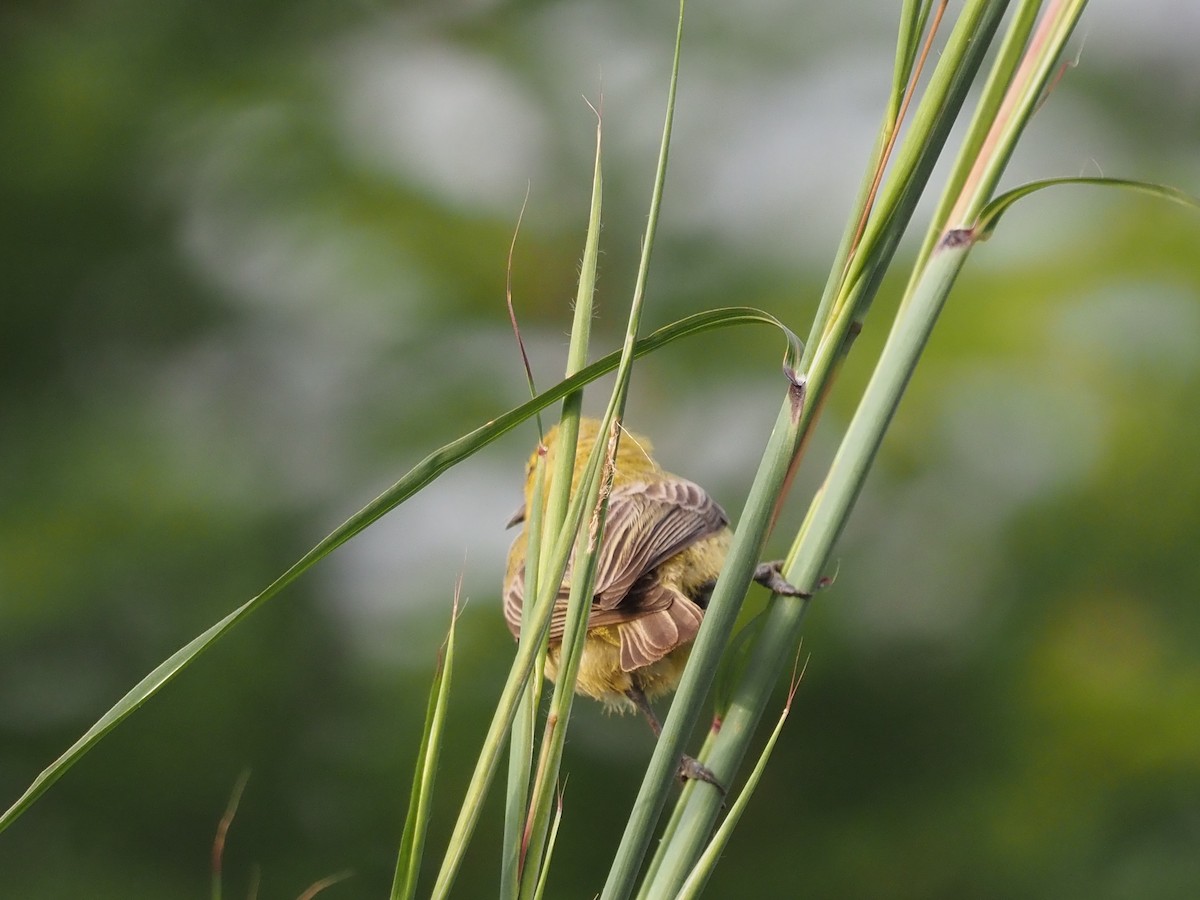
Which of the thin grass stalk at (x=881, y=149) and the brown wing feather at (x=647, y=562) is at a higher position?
the brown wing feather at (x=647, y=562)

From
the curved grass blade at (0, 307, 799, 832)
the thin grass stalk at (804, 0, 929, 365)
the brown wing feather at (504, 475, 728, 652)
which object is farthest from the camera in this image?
the brown wing feather at (504, 475, 728, 652)

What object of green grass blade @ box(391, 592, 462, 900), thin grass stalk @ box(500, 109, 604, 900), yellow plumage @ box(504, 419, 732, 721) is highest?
yellow plumage @ box(504, 419, 732, 721)

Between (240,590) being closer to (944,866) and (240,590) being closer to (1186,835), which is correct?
(944,866)

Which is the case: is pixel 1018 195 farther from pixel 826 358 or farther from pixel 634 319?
pixel 634 319

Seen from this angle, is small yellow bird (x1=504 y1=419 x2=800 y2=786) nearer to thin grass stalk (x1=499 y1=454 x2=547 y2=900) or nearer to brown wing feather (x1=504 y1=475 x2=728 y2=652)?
brown wing feather (x1=504 y1=475 x2=728 y2=652)

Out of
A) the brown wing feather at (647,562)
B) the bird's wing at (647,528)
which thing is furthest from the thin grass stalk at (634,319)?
the bird's wing at (647,528)

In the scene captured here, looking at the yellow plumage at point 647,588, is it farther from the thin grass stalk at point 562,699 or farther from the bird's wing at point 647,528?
the thin grass stalk at point 562,699

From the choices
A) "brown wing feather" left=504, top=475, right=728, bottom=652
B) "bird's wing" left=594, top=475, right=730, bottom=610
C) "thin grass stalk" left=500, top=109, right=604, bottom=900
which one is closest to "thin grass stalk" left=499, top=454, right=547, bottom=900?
"thin grass stalk" left=500, top=109, right=604, bottom=900

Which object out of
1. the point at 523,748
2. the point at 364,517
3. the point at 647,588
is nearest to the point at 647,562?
the point at 647,588

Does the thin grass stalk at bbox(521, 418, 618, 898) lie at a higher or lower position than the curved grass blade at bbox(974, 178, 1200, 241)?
lower

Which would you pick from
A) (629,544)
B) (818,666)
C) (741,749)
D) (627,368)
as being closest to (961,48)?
(627,368)

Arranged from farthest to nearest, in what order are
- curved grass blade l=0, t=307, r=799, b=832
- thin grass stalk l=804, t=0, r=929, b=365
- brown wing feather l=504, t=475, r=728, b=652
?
brown wing feather l=504, t=475, r=728, b=652 < thin grass stalk l=804, t=0, r=929, b=365 < curved grass blade l=0, t=307, r=799, b=832
